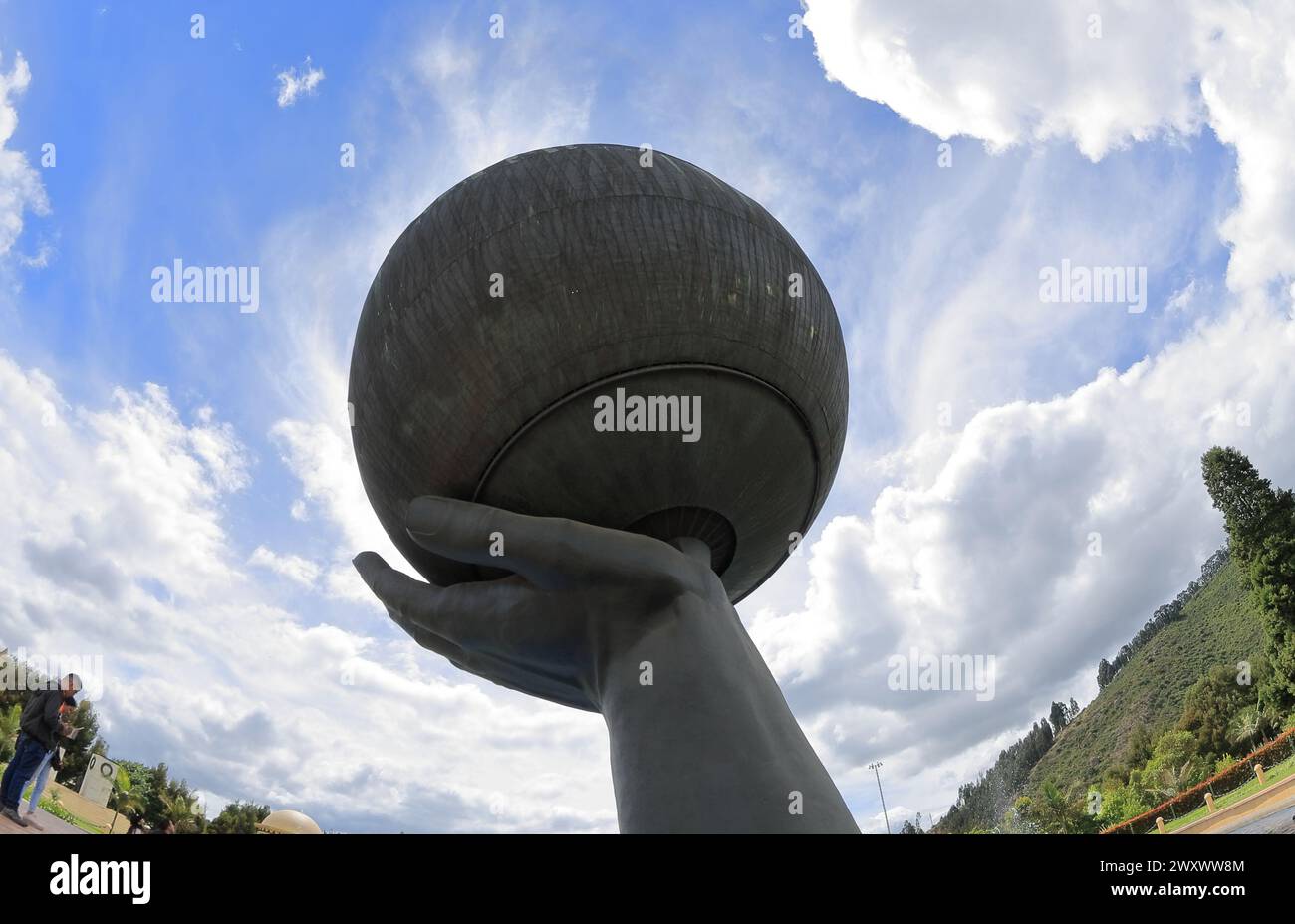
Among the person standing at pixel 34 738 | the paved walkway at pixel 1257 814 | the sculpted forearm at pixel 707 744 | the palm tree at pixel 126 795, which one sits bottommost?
the paved walkway at pixel 1257 814

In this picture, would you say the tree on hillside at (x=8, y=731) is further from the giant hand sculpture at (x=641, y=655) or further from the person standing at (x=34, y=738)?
the giant hand sculpture at (x=641, y=655)

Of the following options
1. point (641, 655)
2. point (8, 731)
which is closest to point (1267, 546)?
point (641, 655)

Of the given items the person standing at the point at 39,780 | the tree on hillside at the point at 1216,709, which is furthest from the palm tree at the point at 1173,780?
the person standing at the point at 39,780

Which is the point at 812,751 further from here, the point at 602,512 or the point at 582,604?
the point at 602,512

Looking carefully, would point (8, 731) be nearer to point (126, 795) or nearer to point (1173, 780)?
point (126, 795)

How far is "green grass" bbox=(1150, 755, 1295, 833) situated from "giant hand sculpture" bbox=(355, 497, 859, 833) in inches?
1628

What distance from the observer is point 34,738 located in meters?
10.4

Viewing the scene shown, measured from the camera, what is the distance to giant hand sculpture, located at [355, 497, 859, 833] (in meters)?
6.99

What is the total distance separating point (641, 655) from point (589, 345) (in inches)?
125

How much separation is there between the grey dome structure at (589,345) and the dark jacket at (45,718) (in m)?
5.23

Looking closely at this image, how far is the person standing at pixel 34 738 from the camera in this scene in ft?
34.1
